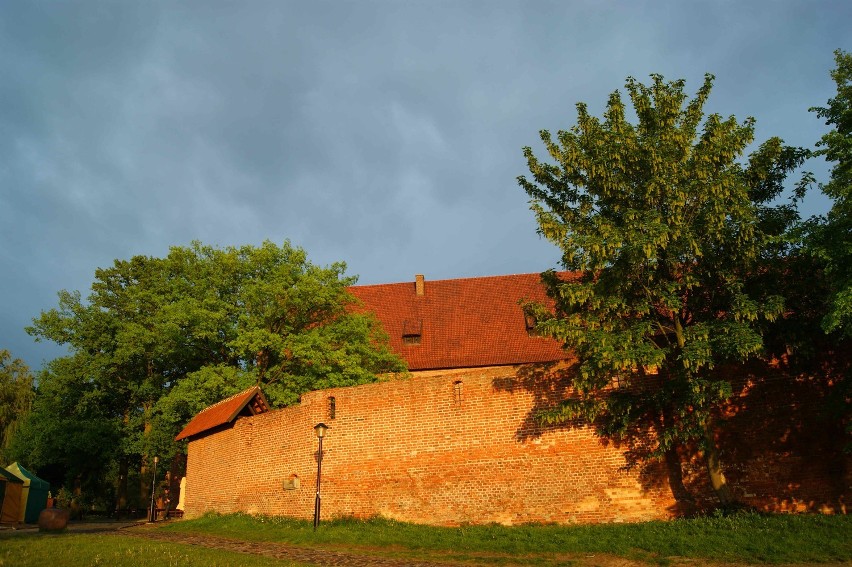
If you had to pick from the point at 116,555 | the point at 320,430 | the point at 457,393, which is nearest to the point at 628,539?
the point at 457,393

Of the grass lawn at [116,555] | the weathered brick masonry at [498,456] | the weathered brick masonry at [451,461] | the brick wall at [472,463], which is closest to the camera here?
the grass lawn at [116,555]

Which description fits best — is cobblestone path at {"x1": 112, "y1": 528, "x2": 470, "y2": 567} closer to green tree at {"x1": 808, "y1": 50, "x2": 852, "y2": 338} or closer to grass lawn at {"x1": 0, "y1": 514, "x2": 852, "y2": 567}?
grass lawn at {"x1": 0, "y1": 514, "x2": 852, "y2": 567}

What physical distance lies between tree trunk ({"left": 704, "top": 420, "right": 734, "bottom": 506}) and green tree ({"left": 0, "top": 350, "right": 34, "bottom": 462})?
Result: 3628cm

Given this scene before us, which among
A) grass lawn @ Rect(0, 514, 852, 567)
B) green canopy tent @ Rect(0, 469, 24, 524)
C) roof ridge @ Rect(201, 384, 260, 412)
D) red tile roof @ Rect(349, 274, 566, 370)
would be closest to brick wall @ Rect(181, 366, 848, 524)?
grass lawn @ Rect(0, 514, 852, 567)

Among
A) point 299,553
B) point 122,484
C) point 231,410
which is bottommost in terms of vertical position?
point 299,553

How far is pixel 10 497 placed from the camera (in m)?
24.4

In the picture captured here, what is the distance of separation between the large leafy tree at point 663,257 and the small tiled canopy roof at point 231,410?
11004mm

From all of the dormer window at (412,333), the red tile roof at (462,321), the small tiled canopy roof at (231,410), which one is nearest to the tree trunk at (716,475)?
the small tiled canopy roof at (231,410)

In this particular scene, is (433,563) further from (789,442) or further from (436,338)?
(436,338)

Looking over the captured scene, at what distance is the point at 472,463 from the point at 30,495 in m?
20.0

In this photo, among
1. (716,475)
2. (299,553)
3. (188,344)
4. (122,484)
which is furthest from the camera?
(122,484)

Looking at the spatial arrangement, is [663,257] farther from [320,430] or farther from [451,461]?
[320,430]

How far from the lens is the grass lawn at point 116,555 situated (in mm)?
10015

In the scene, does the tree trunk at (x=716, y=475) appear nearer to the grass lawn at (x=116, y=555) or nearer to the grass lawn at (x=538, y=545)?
the grass lawn at (x=538, y=545)
